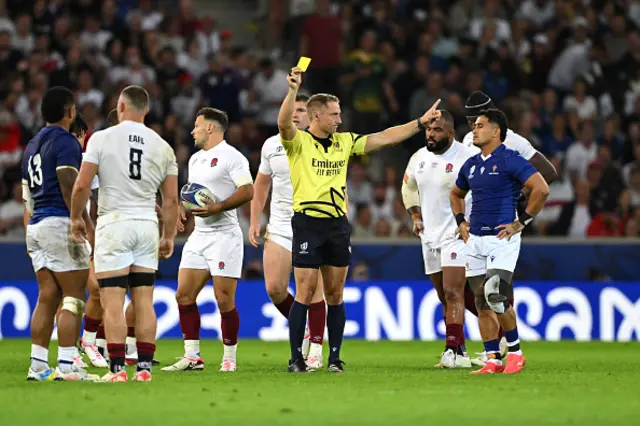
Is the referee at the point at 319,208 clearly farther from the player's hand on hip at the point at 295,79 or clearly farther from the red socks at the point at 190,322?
the red socks at the point at 190,322

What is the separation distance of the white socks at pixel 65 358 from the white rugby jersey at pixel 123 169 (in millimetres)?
1230

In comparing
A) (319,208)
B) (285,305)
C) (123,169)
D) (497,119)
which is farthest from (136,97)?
(285,305)

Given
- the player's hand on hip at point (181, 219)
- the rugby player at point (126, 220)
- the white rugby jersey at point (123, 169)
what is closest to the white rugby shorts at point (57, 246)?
the rugby player at point (126, 220)

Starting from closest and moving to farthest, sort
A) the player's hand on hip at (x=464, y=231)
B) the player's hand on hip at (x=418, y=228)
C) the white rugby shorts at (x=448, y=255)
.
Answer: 1. the player's hand on hip at (x=464, y=231)
2. the white rugby shorts at (x=448, y=255)
3. the player's hand on hip at (x=418, y=228)

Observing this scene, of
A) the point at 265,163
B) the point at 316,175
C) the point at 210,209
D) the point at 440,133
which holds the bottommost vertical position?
the point at 210,209

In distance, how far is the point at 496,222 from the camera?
11.5 metres

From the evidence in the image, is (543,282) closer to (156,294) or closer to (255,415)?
(156,294)

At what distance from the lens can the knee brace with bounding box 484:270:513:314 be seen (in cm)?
1127

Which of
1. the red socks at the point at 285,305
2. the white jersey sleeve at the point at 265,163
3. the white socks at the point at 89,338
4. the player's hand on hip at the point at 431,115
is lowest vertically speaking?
the white socks at the point at 89,338

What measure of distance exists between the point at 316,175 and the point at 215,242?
4.60 ft

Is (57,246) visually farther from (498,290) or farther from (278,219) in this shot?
(498,290)

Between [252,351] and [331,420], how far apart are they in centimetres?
761

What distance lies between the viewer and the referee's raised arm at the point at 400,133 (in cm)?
1142

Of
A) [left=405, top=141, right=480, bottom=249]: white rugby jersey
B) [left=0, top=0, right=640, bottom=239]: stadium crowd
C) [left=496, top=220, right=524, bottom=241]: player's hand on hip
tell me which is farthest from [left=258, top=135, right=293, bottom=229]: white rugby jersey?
[left=0, top=0, right=640, bottom=239]: stadium crowd
